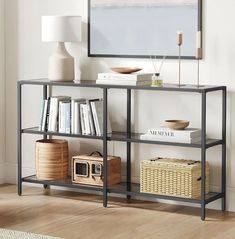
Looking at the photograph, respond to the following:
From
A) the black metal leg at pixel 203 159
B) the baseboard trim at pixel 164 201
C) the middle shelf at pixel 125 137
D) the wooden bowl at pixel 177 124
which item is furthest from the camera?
the baseboard trim at pixel 164 201

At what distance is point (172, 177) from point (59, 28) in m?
1.39

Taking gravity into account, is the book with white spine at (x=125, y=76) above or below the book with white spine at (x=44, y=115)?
above

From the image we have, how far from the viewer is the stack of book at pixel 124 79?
505 cm

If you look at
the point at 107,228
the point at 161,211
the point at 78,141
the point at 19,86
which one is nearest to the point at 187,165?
the point at 161,211

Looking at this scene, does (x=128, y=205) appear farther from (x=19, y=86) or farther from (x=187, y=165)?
(x=19, y=86)

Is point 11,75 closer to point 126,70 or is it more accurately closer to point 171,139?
point 126,70

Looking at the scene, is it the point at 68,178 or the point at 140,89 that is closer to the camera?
the point at 140,89

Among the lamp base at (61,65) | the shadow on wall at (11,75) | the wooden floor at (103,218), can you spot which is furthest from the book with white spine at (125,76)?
the shadow on wall at (11,75)

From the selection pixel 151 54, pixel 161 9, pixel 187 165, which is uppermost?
pixel 161 9

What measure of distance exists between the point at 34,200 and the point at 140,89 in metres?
1.20

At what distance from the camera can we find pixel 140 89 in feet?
16.6

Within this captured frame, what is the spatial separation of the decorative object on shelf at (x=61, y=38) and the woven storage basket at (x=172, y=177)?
94 centimetres

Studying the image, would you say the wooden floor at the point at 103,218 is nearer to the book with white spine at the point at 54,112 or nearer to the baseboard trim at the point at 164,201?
the baseboard trim at the point at 164,201

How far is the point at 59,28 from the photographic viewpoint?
532 cm
